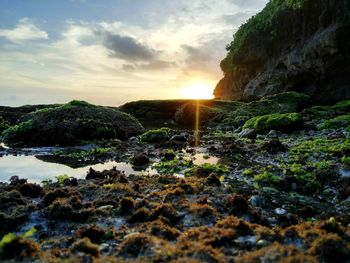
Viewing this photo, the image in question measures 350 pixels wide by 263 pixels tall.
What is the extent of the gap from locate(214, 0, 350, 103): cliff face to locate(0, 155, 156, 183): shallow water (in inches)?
1534

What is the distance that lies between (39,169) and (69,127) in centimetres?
1080

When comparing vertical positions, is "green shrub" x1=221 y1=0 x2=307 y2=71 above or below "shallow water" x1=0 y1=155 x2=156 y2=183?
above

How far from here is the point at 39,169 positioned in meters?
15.7

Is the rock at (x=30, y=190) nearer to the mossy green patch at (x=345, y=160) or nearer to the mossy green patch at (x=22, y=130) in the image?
the mossy green patch at (x=345, y=160)

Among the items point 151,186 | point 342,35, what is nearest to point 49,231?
point 151,186

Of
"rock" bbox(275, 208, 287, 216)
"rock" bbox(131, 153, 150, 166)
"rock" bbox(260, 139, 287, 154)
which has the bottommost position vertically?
"rock" bbox(131, 153, 150, 166)

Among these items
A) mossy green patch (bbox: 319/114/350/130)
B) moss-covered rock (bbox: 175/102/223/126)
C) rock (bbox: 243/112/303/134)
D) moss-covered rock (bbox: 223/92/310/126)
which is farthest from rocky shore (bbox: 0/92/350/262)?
moss-covered rock (bbox: 175/102/223/126)

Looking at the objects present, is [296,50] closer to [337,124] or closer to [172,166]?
[337,124]

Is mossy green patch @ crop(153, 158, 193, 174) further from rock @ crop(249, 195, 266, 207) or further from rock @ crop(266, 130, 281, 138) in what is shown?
rock @ crop(266, 130, 281, 138)

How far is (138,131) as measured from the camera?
2973cm

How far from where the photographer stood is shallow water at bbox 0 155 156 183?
14109mm

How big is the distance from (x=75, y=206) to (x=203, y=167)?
5899 mm

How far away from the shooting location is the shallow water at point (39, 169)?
14.1m

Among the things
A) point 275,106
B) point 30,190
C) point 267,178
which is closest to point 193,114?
point 275,106
